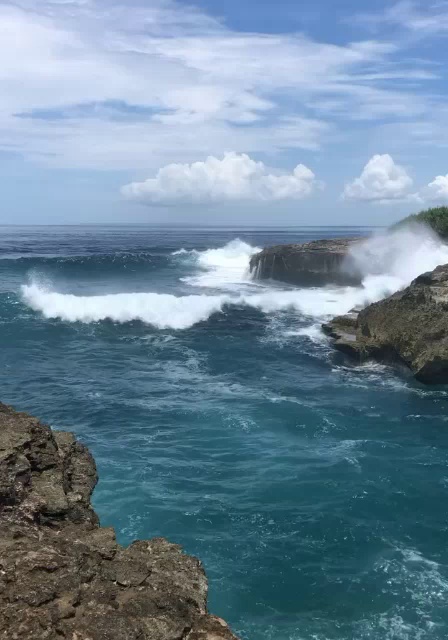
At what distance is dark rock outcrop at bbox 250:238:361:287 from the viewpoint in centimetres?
4997

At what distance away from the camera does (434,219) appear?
5206 cm

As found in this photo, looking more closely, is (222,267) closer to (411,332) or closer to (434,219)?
(434,219)

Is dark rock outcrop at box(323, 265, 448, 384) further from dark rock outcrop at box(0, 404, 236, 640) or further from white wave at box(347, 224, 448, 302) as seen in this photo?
dark rock outcrop at box(0, 404, 236, 640)

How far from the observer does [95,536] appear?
24.3 ft

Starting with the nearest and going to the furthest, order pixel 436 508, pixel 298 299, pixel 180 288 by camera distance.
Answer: pixel 436 508, pixel 298 299, pixel 180 288

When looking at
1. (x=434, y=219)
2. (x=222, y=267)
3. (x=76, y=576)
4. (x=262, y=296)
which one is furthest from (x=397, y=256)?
(x=76, y=576)

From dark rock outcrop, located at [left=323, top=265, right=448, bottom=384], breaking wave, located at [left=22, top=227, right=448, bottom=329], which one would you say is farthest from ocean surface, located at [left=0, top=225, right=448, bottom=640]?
dark rock outcrop, located at [left=323, top=265, right=448, bottom=384]

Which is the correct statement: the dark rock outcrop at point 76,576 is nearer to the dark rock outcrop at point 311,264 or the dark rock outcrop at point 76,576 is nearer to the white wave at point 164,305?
the white wave at point 164,305

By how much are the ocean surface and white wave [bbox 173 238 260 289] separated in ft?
60.4

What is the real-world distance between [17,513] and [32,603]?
2.14 meters

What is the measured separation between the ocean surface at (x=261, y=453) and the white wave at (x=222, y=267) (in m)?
18.4

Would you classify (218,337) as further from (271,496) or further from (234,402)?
(271,496)

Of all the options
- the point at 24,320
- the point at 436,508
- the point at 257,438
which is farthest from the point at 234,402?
the point at 24,320

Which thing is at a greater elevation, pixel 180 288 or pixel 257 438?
pixel 180 288
